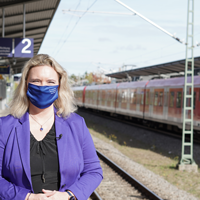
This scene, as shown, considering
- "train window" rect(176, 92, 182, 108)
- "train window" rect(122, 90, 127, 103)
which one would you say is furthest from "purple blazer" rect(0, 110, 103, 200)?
"train window" rect(122, 90, 127, 103)

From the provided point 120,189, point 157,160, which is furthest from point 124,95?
point 120,189

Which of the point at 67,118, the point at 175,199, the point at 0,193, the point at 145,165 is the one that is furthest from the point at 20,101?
the point at 145,165

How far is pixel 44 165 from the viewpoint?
2.14 meters

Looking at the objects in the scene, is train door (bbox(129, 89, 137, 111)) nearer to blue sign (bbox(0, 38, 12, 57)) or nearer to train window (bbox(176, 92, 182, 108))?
train window (bbox(176, 92, 182, 108))

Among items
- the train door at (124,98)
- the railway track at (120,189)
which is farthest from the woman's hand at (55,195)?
the train door at (124,98)

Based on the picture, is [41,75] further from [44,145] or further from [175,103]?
[175,103]

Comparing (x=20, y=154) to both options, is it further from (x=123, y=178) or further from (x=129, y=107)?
(x=129, y=107)

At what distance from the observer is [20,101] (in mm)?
2326

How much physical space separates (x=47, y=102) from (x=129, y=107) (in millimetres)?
20003

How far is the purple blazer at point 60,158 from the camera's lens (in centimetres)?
208

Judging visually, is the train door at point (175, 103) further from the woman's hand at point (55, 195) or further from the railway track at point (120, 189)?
the woman's hand at point (55, 195)

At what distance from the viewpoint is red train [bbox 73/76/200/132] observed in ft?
49.5

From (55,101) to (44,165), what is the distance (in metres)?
0.54

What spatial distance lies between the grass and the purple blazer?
6.21 meters
